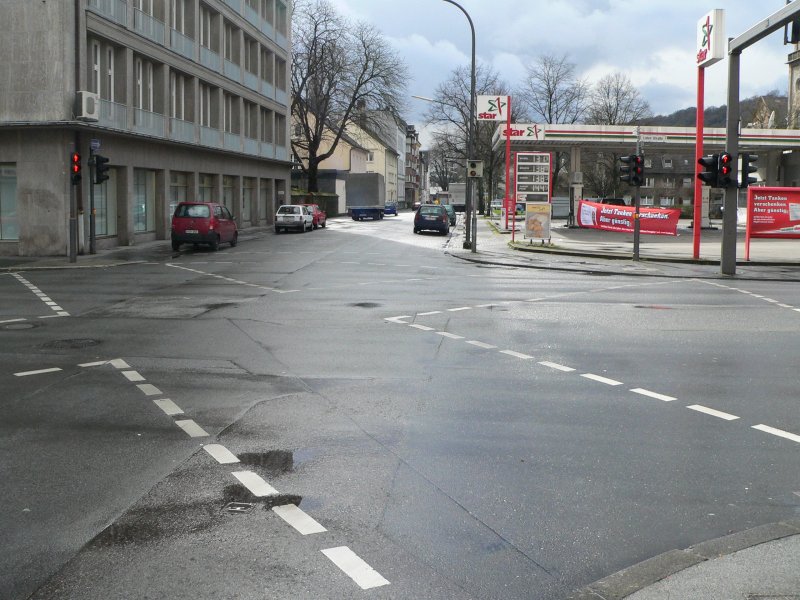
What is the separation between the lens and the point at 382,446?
651 cm

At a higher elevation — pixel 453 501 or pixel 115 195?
pixel 115 195

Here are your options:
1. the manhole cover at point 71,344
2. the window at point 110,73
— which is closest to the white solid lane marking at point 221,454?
the manhole cover at point 71,344

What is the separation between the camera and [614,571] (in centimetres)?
430

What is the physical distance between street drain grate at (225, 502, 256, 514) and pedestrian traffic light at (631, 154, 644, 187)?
2473 centimetres

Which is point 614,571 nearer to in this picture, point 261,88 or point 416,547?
point 416,547

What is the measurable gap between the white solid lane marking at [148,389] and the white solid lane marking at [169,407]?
0.96 ft

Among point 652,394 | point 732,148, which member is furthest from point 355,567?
point 732,148

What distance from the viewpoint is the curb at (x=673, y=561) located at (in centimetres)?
399

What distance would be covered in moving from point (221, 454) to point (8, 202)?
26194mm

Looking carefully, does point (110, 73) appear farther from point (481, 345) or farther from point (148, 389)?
point (148, 389)

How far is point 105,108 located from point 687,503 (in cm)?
3006

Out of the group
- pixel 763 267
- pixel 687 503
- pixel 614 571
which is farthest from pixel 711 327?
pixel 763 267

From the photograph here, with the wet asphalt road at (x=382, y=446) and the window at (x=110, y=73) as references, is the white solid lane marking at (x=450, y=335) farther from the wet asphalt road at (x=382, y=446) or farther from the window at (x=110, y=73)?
the window at (x=110, y=73)

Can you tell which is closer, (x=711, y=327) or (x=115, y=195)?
(x=711, y=327)
